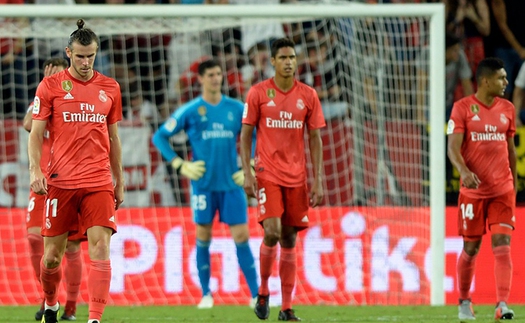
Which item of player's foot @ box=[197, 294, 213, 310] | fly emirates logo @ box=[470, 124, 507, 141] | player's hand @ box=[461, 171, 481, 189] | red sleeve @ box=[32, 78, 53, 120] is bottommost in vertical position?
player's foot @ box=[197, 294, 213, 310]

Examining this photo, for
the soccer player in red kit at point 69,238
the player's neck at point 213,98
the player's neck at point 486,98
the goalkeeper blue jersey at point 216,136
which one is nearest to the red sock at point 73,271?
the soccer player in red kit at point 69,238

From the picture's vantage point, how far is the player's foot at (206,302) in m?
10.3

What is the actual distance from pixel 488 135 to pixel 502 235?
0.81m

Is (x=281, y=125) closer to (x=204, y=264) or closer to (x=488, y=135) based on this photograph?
(x=488, y=135)

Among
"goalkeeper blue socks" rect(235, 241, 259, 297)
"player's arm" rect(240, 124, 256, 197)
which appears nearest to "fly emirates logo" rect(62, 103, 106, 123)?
"player's arm" rect(240, 124, 256, 197)

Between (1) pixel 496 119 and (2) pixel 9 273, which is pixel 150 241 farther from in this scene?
(1) pixel 496 119

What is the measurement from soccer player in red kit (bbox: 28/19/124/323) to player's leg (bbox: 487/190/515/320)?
3271 mm

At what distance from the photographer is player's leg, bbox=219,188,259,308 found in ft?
33.1

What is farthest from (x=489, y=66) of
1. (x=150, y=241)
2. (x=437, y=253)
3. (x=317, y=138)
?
(x=150, y=241)

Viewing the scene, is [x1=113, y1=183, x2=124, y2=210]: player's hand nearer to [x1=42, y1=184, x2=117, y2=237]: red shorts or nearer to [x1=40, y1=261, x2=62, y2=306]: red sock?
[x1=42, y1=184, x2=117, y2=237]: red shorts

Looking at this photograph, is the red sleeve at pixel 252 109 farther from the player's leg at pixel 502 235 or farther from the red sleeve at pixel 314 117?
the player's leg at pixel 502 235

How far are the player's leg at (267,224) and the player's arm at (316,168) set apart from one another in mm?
265

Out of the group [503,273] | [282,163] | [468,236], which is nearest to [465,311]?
[503,273]

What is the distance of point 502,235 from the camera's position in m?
8.62
